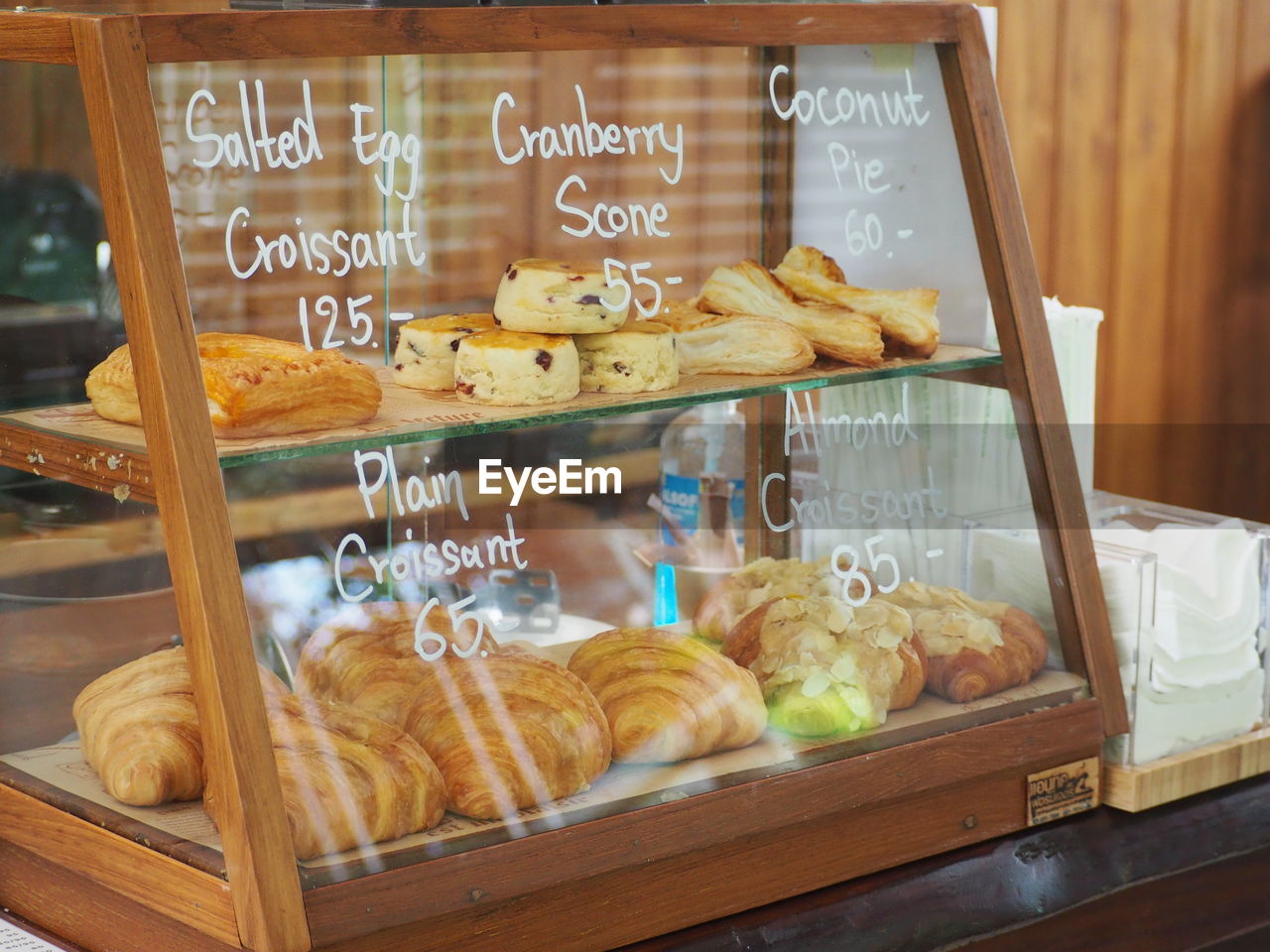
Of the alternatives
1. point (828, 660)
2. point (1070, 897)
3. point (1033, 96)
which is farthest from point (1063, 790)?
point (1033, 96)

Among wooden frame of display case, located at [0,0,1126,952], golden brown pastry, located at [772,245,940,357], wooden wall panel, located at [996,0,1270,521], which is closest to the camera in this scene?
wooden frame of display case, located at [0,0,1126,952]

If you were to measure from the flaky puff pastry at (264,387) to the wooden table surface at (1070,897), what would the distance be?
439 mm

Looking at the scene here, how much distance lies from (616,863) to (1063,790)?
1.66 ft

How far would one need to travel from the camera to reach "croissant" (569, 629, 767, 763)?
115cm

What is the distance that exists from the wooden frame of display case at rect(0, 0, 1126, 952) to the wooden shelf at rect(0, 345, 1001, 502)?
0.01 m

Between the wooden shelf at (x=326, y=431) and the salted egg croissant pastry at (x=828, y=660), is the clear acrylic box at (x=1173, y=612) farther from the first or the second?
the wooden shelf at (x=326, y=431)

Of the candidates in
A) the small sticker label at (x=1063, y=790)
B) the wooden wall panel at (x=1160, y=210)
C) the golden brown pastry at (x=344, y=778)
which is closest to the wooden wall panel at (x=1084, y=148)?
the wooden wall panel at (x=1160, y=210)

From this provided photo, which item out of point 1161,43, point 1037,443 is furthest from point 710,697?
point 1161,43

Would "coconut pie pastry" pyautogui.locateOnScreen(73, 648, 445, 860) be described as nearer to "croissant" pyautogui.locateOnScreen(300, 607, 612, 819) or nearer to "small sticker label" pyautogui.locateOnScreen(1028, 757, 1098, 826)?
"croissant" pyautogui.locateOnScreen(300, 607, 612, 819)

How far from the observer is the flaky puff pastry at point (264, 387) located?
37.9 inches

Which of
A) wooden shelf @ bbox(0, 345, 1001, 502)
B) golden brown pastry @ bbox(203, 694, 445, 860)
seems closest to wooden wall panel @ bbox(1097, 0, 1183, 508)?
wooden shelf @ bbox(0, 345, 1001, 502)

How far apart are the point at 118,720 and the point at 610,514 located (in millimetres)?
463

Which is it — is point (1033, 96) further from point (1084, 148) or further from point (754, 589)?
point (754, 589)

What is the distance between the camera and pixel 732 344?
1300 mm
